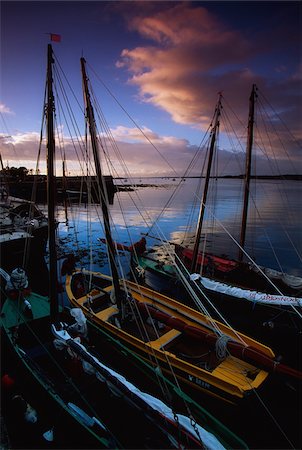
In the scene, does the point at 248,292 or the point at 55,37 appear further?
the point at 248,292

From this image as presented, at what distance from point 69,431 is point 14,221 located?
83.4 feet

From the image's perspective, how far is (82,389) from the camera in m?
9.52

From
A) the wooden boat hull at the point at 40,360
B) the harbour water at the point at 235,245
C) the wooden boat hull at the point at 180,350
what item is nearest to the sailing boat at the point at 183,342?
the wooden boat hull at the point at 180,350

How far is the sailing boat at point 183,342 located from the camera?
367 inches

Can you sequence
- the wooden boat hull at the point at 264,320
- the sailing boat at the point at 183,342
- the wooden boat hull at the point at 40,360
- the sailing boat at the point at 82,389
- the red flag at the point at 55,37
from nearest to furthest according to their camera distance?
the sailing boat at the point at 82,389 → the wooden boat hull at the point at 40,360 → the sailing boat at the point at 183,342 → the red flag at the point at 55,37 → the wooden boat hull at the point at 264,320

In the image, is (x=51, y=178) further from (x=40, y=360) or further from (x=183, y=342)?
(x=183, y=342)

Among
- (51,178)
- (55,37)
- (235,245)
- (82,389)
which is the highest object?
(55,37)

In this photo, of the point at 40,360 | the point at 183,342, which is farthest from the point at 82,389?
the point at 183,342

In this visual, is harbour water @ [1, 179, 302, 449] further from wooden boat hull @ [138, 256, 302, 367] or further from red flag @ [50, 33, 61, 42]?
red flag @ [50, 33, 61, 42]

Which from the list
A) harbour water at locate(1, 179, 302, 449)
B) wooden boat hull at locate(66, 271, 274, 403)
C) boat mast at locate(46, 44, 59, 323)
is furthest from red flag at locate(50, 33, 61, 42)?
wooden boat hull at locate(66, 271, 274, 403)

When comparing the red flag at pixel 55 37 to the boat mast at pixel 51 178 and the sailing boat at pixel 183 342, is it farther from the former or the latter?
the sailing boat at pixel 183 342

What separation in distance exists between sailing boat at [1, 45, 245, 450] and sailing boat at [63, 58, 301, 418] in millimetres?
1882

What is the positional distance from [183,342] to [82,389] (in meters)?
5.18

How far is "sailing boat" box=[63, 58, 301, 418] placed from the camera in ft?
30.6
